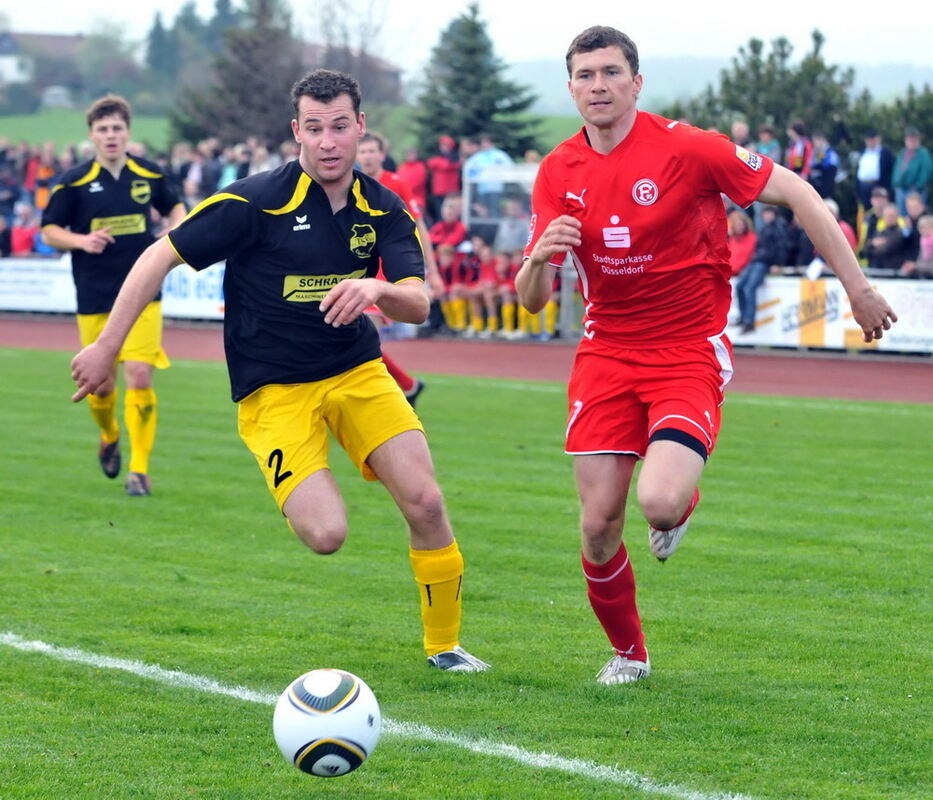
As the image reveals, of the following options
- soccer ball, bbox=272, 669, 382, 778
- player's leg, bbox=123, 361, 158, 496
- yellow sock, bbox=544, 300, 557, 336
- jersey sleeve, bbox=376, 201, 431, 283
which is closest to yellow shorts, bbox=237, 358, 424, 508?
jersey sleeve, bbox=376, 201, 431, 283

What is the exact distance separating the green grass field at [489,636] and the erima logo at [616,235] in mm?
1678

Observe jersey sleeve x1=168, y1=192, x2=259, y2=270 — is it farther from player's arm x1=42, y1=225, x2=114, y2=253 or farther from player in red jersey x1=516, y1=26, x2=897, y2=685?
player's arm x1=42, y1=225, x2=114, y2=253

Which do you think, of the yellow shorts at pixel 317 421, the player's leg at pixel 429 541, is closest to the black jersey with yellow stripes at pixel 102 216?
the yellow shorts at pixel 317 421

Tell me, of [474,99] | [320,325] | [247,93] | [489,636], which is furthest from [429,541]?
[247,93]

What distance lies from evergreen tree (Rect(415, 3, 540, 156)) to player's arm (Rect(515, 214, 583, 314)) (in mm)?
33930

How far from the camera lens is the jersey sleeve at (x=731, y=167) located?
5668mm

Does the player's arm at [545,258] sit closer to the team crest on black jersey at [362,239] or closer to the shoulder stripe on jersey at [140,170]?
the team crest on black jersey at [362,239]

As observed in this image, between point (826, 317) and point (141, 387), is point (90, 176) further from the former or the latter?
point (826, 317)

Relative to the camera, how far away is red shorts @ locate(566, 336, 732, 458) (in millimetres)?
5711

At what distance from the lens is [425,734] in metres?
5.28

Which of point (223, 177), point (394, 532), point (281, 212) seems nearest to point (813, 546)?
point (394, 532)

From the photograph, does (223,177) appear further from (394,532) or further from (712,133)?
(712,133)

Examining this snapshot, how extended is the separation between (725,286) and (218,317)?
20.9 metres

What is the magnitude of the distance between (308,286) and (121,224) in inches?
195
